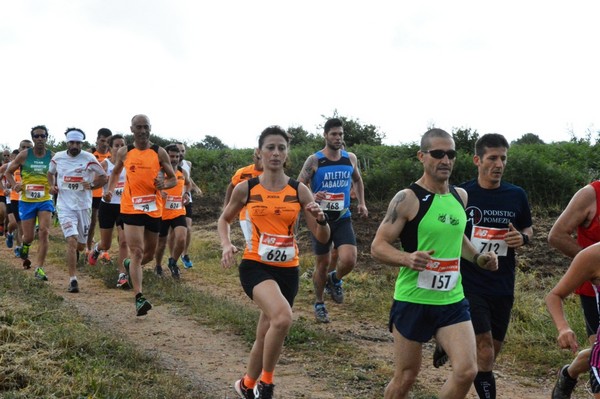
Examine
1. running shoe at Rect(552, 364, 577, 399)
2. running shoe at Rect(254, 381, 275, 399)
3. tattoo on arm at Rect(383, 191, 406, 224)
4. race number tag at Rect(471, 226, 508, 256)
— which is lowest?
Result: running shoe at Rect(254, 381, 275, 399)

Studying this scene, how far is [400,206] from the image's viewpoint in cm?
481

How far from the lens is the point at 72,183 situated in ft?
36.7

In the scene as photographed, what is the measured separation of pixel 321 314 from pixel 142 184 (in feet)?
9.50

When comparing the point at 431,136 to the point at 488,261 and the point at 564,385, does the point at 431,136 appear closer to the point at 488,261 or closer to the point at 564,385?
the point at 488,261

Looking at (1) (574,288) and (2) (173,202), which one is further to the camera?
(2) (173,202)

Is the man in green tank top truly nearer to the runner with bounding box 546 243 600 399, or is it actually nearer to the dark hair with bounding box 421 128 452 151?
the dark hair with bounding box 421 128 452 151

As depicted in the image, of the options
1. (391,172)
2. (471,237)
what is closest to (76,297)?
(471,237)

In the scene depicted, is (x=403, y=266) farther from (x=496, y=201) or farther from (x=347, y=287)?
(x=347, y=287)

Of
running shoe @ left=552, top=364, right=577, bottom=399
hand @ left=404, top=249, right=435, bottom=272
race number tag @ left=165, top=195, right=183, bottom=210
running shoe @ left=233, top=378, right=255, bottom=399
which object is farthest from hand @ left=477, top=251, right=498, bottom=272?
race number tag @ left=165, top=195, right=183, bottom=210

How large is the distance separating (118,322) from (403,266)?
16.3 feet

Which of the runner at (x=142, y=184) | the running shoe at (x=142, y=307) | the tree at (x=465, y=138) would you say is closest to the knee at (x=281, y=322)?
the running shoe at (x=142, y=307)

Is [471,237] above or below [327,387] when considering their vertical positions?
above

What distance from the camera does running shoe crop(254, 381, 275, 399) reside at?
5470mm

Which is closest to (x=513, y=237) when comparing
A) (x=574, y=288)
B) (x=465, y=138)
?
(x=574, y=288)
